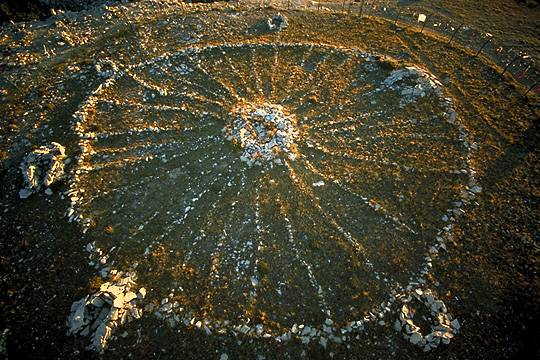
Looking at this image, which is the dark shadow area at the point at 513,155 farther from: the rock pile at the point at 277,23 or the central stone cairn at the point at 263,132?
the rock pile at the point at 277,23

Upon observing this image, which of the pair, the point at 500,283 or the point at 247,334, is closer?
Answer: the point at 247,334

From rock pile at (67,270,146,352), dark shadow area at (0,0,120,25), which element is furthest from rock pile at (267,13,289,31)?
rock pile at (67,270,146,352)

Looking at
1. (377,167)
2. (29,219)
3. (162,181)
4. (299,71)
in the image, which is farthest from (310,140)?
(29,219)

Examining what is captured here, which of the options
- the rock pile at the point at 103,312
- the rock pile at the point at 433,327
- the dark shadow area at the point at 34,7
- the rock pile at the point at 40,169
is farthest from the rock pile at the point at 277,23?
the rock pile at the point at 103,312

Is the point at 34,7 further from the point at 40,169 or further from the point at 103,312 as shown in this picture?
the point at 103,312

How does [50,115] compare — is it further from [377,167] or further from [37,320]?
[377,167]
